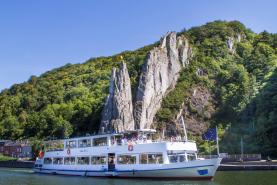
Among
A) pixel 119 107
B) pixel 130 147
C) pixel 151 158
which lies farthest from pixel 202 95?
pixel 151 158

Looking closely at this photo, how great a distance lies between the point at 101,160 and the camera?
54688mm

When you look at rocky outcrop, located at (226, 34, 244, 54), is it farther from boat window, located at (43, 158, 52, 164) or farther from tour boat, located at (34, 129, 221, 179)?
tour boat, located at (34, 129, 221, 179)

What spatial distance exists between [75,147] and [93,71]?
118746 mm

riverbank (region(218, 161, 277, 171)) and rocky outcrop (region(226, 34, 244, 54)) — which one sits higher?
rocky outcrop (region(226, 34, 244, 54))

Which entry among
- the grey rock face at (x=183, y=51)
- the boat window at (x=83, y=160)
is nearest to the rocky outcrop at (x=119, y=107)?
the grey rock face at (x=183, y=51)

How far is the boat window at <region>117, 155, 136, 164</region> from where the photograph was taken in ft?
169

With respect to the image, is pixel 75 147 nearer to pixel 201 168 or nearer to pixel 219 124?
pixel 201 168

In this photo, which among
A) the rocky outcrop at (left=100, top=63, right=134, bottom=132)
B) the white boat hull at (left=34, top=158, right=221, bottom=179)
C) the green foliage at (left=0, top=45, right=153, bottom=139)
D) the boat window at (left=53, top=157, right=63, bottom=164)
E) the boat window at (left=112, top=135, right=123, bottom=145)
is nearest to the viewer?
the white boat hull at (left=34, top=158, right=221, bottom=179)

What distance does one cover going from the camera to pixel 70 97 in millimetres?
151500

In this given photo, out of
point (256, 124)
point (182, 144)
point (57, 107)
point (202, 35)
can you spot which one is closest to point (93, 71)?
point (57, 107)

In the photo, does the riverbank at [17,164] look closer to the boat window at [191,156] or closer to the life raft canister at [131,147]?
the life raft canister at [131,147]

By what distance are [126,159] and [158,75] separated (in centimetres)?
6041

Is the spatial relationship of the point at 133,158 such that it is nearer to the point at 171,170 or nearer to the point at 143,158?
the point at 143,158

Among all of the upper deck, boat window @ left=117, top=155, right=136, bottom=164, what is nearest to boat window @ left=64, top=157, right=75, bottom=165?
the upper deck
